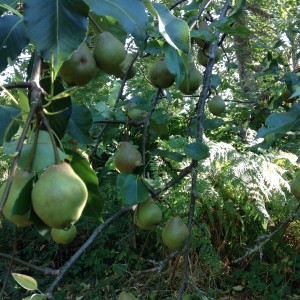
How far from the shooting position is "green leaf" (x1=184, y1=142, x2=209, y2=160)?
1.41 meters

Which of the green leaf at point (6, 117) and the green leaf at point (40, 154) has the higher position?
the green leaf at point (40, 154)

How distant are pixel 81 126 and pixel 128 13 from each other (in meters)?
0.43

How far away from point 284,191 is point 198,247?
782 mm

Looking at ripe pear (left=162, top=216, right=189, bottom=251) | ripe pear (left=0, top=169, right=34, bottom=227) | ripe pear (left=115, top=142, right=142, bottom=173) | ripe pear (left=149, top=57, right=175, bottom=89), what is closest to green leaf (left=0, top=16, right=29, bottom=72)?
ripe pear (left=0, top=169, right=34, bottom=227)

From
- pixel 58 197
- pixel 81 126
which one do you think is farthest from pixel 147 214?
pixel 58 197

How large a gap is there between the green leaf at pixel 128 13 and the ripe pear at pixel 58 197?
0.88 ft

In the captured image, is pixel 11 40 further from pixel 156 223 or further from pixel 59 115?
pixel 156 223

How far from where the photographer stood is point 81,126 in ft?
3.60

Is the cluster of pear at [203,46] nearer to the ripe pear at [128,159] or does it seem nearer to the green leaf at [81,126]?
the ripe pear at [128,159]

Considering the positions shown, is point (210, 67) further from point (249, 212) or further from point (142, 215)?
point (249, 212)

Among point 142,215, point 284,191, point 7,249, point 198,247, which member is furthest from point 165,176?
point 142,215

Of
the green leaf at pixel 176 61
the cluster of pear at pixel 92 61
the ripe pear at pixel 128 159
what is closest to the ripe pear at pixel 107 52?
the cluster of pear at pixel 92 61

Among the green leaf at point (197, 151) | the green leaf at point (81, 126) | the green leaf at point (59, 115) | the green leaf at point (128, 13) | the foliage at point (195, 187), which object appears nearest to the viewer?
the green leaf at point (128, 13)

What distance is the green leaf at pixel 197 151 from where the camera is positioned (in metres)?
1.41
